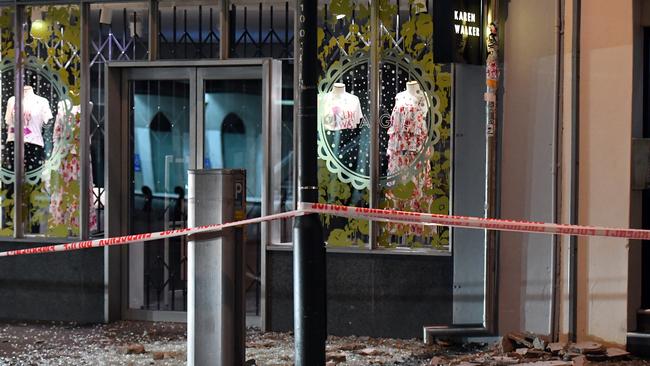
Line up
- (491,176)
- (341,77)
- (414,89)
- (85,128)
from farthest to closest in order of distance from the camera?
(85,128), (341,77), (414,89), (491,176)

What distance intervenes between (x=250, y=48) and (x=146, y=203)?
2099mm

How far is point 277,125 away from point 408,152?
1.43m

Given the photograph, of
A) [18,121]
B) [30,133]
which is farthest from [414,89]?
[18,121]

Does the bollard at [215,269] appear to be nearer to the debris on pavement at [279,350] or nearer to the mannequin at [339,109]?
the debris on pavement at [279,350]

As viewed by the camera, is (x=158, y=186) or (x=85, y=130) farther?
(x=158, y=186)

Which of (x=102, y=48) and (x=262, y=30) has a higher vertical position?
(x=262, y=30)

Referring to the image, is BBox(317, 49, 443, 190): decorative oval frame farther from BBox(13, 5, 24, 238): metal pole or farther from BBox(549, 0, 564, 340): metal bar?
BBox(13, 5, 24, 238): metal pole

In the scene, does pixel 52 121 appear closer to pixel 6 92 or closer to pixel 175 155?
pixel 6 92

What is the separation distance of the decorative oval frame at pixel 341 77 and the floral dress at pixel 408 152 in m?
0.04

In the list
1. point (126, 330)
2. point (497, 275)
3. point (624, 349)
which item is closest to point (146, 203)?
point (126, 330)

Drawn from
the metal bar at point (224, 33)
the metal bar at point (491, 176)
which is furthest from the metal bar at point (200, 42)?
the metal bar at point (491, 176)

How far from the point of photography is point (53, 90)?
1110 cm

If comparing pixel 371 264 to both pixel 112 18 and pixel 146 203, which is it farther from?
pixel 112 18

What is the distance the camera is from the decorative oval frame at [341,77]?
1005 centimetres
